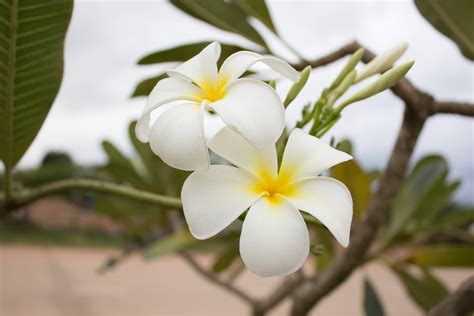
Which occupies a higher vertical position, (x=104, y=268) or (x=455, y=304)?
(x=455, y=304)

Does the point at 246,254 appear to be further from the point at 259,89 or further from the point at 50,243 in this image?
→ the point at 50,243

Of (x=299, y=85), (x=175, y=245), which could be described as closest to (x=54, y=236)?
(x=175, y=245)

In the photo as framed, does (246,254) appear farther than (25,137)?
No

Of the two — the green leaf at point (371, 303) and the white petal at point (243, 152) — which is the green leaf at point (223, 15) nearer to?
the white petal at point (243, 152)

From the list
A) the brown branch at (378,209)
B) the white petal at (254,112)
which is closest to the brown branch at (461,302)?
the brown branch at (378,209)

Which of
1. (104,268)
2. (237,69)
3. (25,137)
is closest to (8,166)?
(25,137)

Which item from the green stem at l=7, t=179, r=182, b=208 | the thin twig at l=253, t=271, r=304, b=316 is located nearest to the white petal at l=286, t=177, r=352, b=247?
the green stem at l=7, t=179, r=182, b=208
